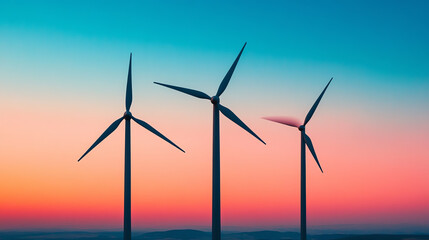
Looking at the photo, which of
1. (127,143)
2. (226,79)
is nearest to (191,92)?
(226,79)

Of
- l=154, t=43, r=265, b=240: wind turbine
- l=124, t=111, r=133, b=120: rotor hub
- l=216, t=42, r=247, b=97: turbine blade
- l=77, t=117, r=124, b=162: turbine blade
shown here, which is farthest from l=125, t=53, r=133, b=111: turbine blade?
l=216, t=42, r=247, b=97: turbine blade

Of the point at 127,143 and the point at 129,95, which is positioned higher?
the point at 129,95

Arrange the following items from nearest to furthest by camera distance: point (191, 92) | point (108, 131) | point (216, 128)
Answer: point (216, 128) < point (191, 92) < point (108, 131)

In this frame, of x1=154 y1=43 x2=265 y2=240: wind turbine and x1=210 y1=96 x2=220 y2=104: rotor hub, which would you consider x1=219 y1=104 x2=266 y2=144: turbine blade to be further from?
x1=210 y1=96 x2=220 y2=104: rotor hub

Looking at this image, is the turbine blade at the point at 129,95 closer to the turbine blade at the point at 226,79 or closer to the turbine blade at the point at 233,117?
the turbine blade at the point at 226,79

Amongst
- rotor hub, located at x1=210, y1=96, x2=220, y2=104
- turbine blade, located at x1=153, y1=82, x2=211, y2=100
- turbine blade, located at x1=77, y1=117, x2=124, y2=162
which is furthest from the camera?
turbine blade, located at x1=77, y1=117, x2=124, y2=162

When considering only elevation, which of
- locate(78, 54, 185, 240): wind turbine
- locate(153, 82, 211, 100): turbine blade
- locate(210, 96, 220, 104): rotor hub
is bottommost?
locate(78, 54, 185, 240): wind turbine

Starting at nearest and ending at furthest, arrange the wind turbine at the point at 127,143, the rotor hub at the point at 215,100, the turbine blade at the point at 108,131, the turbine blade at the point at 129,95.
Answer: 1. the rotor hub at the point at 215,100
2. the wind turbine at the point at 127,143
3. the turbine blade at the point at 108,131
4. the turbine blade at the point at 129,95

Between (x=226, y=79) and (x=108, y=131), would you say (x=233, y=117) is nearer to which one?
(x=226, y=79)

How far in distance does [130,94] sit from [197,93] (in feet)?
23.9

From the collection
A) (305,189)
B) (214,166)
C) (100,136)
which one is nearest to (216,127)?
(214,166)

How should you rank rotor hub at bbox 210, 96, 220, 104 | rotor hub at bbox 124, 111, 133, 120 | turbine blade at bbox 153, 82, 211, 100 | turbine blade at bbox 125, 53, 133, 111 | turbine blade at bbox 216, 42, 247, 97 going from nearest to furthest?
rotor hub at bbox 210, 96, 220, 104
turbine blade at bbox 153, 82, 211, 100
turbine blade at bbox 216, 42, 247, 97
rotor hub at bbox 124, 111, 133, 120
turbine blade at bbox 125, 53, 133, 111

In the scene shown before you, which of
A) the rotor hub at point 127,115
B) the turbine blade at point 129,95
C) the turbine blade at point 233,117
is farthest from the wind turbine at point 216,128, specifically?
the turbine blade at point 129,95

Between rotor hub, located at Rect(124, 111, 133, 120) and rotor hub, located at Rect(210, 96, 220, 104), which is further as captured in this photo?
rotor hub, located at Rect(124, 111, 133, 120)
